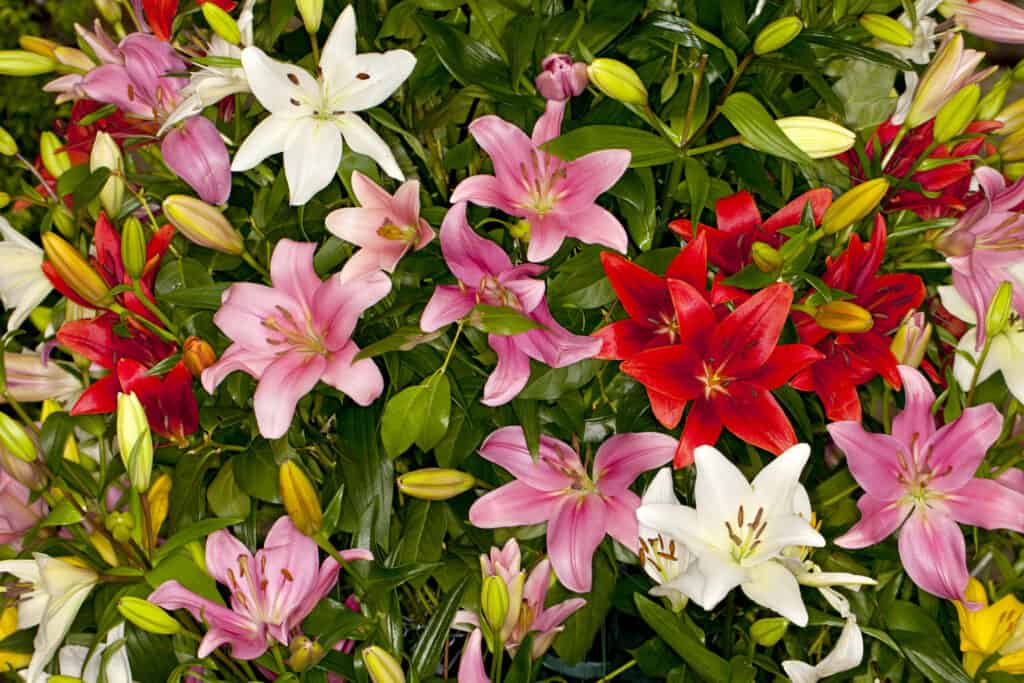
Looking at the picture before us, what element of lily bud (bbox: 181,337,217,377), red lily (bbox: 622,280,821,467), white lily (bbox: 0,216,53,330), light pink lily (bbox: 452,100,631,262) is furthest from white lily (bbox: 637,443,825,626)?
white lily (bbox: 0,216,53,330)

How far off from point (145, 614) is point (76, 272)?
18 centimetres

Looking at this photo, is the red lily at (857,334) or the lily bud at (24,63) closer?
the red lily at (857,334)

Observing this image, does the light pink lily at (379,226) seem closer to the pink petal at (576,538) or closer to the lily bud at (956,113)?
the pink petal at (576,538)

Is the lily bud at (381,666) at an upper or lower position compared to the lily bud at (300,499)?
lower

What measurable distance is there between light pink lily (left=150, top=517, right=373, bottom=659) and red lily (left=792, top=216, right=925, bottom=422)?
0.79ft

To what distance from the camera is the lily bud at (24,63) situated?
0.62m

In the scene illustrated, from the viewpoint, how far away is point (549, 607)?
60 centimetres

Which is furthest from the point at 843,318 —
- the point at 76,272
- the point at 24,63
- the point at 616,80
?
the point at 24,63

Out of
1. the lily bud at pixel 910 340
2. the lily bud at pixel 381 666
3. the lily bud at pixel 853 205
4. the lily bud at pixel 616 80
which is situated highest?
the lily bud at pixel 616 80

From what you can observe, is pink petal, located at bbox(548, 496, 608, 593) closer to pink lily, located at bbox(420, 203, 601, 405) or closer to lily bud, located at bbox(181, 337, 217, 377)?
pink lily, located at bbox(420, 203, 601, 405)

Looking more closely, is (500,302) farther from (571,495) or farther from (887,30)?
(887,30)

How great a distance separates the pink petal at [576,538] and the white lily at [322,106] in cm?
19

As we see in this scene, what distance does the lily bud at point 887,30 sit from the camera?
53 cm

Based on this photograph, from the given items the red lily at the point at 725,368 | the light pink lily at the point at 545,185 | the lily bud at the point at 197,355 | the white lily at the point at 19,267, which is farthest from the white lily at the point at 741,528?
the white lily at the point at 19,267
